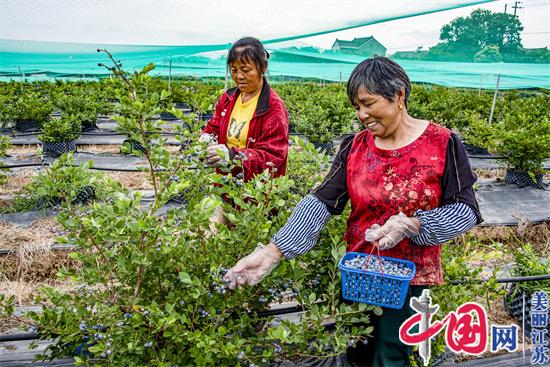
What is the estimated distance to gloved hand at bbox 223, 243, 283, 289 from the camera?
4.72 feet

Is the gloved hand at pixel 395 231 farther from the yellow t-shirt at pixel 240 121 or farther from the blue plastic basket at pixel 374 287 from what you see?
the yellow t-shirt at pixel 240 121

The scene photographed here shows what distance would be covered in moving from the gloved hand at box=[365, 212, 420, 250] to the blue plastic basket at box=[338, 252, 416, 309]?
0.31 feet

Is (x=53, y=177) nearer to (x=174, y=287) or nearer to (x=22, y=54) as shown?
(x=174, y=287)

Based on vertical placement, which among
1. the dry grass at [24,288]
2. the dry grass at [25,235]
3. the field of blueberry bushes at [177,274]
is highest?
the field of blueberry bushes at [177,274]

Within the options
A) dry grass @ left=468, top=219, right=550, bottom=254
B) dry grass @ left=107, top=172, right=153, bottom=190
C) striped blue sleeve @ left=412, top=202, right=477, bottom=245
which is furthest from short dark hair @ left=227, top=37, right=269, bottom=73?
dry grass @ left=107, top=172, right=153, bottom=190

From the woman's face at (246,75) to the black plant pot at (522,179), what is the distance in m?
4.80

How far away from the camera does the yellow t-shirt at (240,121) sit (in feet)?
7.67

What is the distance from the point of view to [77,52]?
31.6 feet

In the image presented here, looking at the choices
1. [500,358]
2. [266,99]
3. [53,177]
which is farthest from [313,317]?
[500,358]

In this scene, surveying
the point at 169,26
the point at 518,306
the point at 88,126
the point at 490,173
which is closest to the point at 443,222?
the point at 518,306

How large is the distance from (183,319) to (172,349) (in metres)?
0.23

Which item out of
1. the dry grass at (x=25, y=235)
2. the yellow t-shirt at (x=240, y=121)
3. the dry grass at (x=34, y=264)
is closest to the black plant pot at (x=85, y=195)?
the dry grass at (x=25, y=235)

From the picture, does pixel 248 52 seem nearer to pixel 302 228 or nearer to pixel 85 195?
pixel 302 228

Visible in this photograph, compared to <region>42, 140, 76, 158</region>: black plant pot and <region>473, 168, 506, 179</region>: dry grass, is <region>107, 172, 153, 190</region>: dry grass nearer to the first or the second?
<region>42, 140, 76, 158</region>: black plant pot
